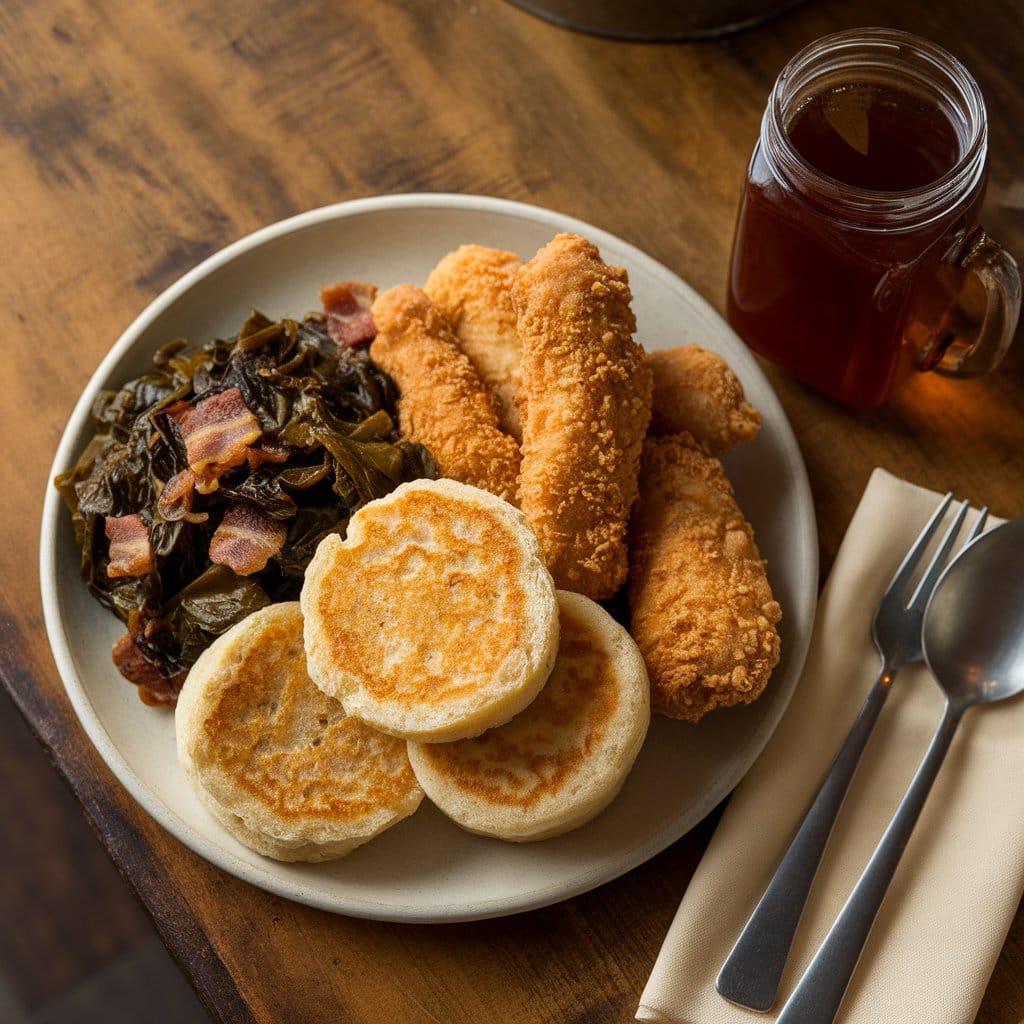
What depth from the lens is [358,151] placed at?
3.50 m

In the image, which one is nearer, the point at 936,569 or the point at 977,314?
the point at 936,569

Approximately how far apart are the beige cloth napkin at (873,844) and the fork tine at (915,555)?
4cm

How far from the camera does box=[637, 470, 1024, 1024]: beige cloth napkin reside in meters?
2.58

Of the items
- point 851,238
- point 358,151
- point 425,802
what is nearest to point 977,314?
point 851,238

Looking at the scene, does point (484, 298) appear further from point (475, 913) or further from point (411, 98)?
point (475, 913)

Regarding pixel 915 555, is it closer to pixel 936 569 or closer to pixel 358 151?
pixel 936 569

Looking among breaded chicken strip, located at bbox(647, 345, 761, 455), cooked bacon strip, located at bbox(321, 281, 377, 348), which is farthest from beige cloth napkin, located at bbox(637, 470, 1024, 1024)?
cooked bacon strip, located at bbox(321, 281, 377, 348)

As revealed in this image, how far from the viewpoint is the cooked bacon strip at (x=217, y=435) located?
2.71 metres

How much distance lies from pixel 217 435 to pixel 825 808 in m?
1.64

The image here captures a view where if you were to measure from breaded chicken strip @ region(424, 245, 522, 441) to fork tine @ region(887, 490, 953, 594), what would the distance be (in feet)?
3.29

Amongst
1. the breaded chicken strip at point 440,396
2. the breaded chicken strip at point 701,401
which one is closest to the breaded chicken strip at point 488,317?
the breaded chicken strip at point 440,396

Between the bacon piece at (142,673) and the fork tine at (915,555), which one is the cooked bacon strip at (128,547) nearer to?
the bacon piece at (142,673)

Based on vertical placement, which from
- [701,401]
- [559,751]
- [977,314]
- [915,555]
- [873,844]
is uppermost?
[701,401]

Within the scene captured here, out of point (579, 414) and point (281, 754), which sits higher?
point (579, 414)
